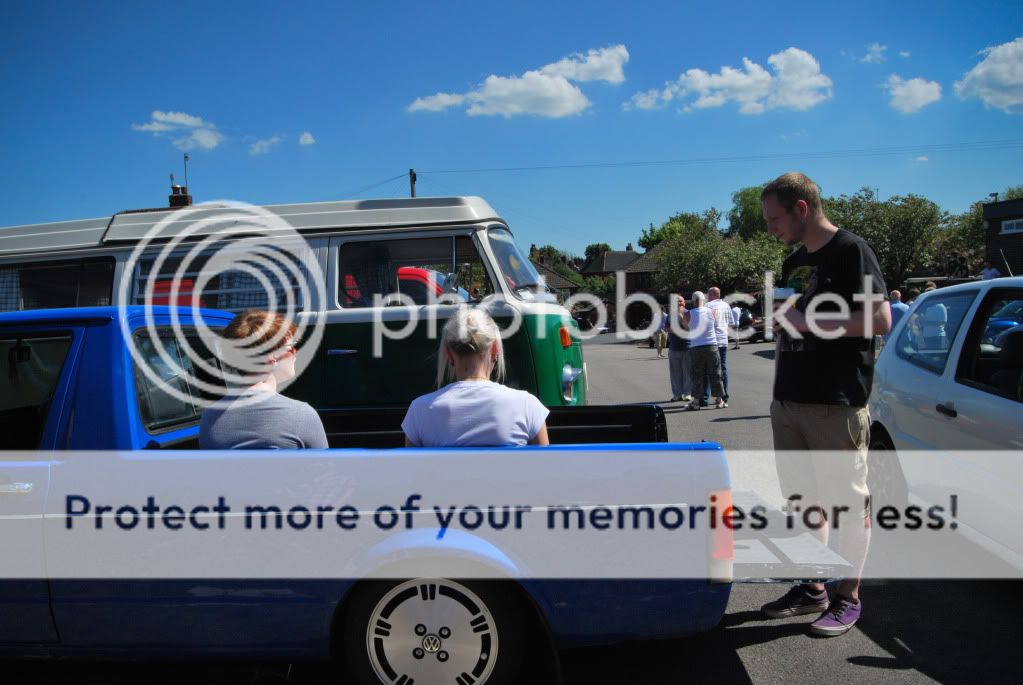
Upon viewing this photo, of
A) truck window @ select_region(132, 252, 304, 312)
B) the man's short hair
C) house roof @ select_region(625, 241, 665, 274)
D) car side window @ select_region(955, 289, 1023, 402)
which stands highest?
house roof @ select_region(625, 241, 665, 274)

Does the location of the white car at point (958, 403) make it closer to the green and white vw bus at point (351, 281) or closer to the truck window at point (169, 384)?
the green and white vw bus at point (351, 281)

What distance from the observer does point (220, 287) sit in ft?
19.3

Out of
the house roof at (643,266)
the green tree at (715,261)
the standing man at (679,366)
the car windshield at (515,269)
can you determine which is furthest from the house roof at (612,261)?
the car windshield at (515,269)

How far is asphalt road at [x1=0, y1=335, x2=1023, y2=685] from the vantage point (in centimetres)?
311

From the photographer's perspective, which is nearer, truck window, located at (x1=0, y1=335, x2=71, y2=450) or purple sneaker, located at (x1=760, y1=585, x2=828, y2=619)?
truck window, located at (x1=0, y1=335, x2=71, y2=450)

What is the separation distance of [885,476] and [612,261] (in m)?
104

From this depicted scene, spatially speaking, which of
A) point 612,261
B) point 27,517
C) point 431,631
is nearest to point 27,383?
point 27,517

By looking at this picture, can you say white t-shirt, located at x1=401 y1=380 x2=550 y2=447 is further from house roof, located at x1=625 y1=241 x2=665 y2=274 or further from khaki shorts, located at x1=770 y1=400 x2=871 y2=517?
house roof, located at x1=625 y1=241 x2=665 y2=274

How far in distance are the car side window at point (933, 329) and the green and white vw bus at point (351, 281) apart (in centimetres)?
243

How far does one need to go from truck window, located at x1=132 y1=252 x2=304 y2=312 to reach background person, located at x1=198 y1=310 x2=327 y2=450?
9.33 feet

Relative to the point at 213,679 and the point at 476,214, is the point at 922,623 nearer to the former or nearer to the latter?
the point at 213,679

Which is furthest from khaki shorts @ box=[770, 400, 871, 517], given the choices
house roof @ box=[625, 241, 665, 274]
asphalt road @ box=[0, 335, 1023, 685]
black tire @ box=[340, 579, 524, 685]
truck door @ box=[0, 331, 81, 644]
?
house roof @ box=[625, 241, 665, 274]

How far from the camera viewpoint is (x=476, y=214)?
596 centimetres

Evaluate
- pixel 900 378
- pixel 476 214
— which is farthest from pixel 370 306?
pixel 900 378
